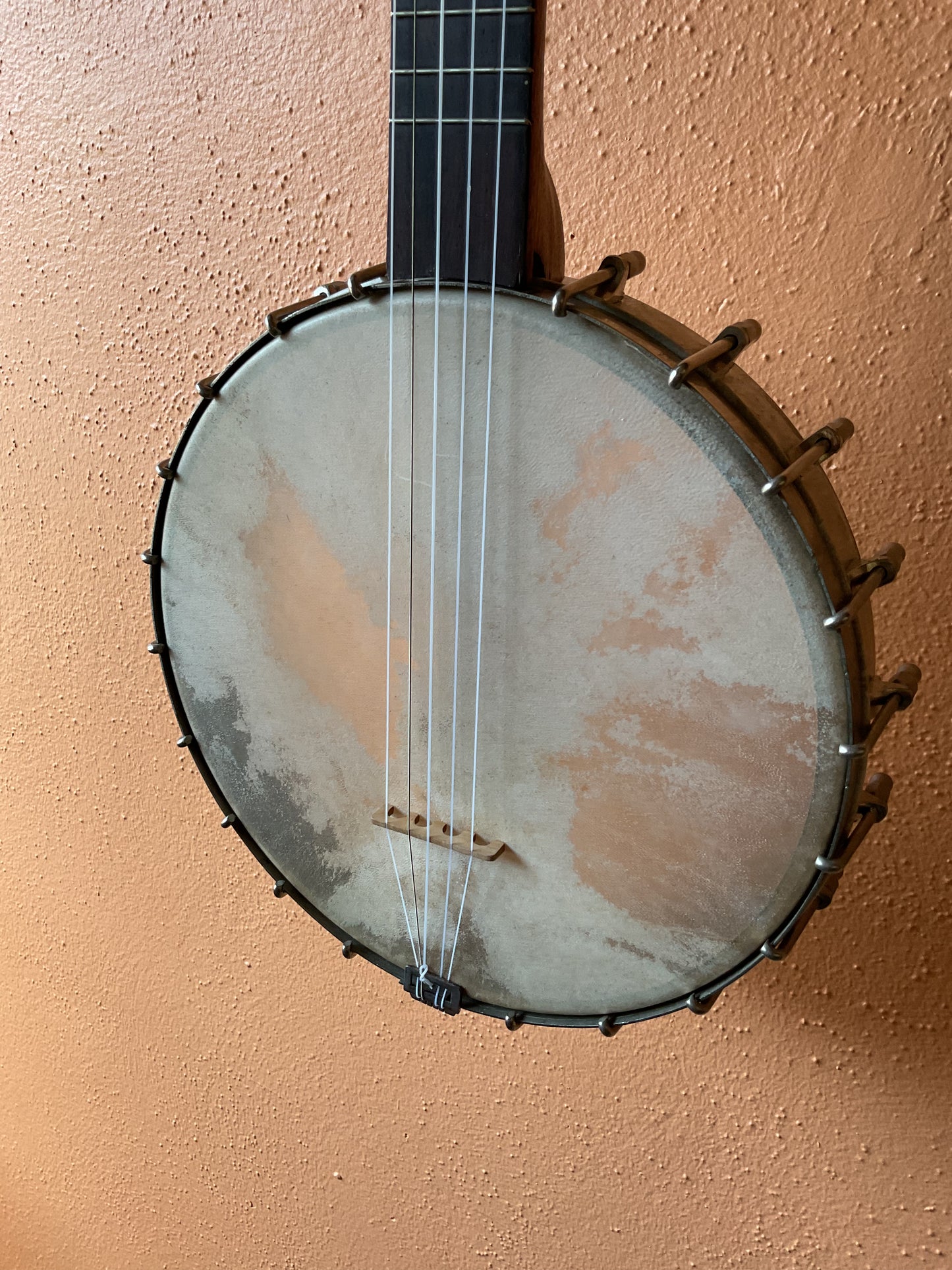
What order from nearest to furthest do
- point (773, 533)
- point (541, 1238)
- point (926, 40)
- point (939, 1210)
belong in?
1. point (773, 533)
2. point (926, 40)
3. point (939, 1210)
4. point (541, 1238)

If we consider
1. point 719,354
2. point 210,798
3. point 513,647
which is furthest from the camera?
point 210,798

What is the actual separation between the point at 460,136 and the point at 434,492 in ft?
0.59

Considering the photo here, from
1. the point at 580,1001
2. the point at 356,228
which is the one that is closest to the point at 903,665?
the point at 580,1001

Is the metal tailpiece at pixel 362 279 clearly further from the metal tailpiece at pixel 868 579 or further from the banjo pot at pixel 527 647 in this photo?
the metal tailpiece at pixel 868 579

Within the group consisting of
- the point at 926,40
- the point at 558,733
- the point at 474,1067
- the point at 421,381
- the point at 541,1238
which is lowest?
the point at 541,1238

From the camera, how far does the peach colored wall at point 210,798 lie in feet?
2.06

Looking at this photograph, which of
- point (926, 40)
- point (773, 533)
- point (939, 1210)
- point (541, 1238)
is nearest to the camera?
point (773, 533)

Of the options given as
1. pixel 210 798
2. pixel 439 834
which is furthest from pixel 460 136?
pixel 210 798

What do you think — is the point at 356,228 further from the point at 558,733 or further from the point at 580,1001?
the point at 580,1001

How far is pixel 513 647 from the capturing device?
57 cm

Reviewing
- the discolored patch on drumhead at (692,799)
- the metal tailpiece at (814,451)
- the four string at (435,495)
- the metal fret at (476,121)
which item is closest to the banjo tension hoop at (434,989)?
the four string at (435,495)

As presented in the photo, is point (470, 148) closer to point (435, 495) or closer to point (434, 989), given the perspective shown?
point (435, 495)

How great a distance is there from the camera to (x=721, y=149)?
0.64 meters

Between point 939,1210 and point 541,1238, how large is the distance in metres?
0.37
